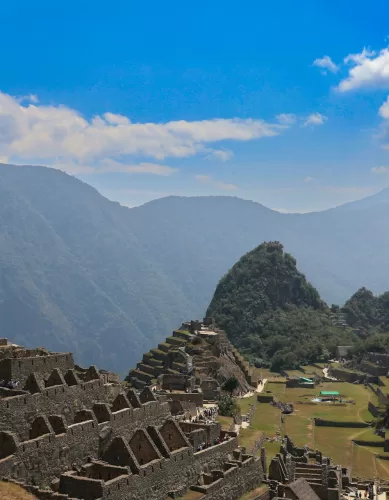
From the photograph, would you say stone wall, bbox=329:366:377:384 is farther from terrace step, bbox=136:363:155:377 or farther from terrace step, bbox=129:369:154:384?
terrace step, bbox=129:369:154:384

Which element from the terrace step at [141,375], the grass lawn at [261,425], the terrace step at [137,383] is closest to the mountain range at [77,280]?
the terrace step at [141,375]

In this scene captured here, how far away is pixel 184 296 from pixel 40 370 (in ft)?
505

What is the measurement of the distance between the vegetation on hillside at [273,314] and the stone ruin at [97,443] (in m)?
63.7

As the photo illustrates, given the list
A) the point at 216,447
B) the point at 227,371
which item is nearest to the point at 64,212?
the point at 227,371

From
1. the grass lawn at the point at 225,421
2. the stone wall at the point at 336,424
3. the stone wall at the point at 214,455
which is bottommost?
the stone wall at the point at 336,424

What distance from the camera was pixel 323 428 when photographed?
195ft

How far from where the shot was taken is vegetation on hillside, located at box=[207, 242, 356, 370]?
334 feet

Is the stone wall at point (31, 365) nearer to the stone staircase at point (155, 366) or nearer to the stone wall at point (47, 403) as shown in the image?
the stone wall at point (47, 403)

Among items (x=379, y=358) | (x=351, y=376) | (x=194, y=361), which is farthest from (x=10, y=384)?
(x=379, y=358)

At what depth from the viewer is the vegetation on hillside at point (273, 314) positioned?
101875mm

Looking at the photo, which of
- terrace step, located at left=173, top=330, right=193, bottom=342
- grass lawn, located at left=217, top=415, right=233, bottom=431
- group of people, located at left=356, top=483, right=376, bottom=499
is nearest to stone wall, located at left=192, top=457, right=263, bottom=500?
group of people, located at left=356, top=483, right=376, bottom=499

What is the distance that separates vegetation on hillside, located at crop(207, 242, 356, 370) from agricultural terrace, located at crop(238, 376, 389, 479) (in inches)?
852

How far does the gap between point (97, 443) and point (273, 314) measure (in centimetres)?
9192

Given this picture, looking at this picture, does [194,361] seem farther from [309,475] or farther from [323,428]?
[309,475]
